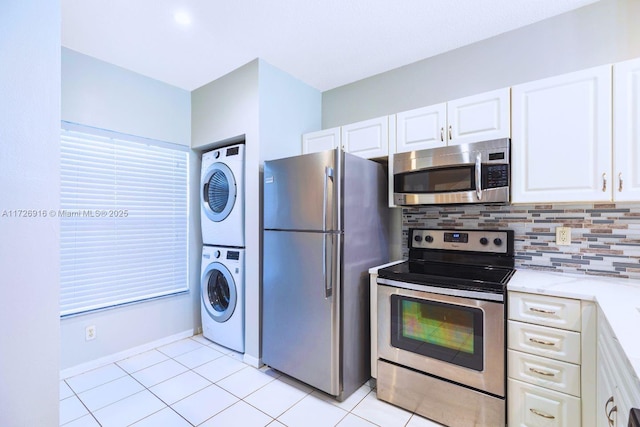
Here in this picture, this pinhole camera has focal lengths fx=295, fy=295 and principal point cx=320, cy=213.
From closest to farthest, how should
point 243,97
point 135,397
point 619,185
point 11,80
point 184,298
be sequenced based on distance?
1. point 11,80
2. point 619,185
3. point 135,397
4. point 243,97
5. point 184,298

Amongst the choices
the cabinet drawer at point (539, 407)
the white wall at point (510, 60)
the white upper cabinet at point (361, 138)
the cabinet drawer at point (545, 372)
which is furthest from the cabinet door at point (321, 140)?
the cabinet drawer at point (539, 407)

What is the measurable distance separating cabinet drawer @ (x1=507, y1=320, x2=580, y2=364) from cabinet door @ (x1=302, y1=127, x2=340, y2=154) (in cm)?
182

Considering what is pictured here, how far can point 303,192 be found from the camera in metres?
2.11

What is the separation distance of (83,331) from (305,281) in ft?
6.23

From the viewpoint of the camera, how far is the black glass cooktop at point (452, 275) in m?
1.64

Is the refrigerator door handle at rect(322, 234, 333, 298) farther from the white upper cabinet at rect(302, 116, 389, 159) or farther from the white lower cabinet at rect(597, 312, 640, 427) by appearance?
the white lower cabinet at rect(597, 312, 640, 427)

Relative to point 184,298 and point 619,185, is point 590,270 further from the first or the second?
point 184,298

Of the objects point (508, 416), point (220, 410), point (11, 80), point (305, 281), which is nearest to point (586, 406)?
point (508, 416)

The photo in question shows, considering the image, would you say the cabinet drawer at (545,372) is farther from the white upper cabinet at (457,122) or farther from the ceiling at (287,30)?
the ceiling at (287,30)

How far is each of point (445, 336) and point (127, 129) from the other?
2998mm

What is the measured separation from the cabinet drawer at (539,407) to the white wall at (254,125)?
179 centimetres

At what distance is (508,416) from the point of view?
1.60 meters

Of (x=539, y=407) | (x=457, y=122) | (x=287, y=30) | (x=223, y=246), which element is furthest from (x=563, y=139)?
(x=223, y=246)

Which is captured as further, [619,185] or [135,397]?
[135,397]
